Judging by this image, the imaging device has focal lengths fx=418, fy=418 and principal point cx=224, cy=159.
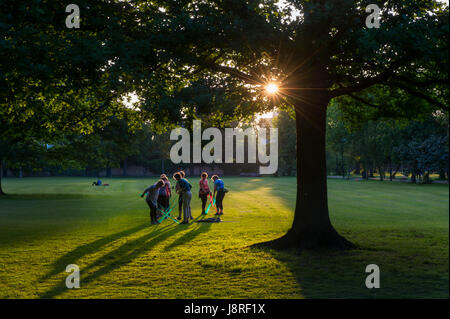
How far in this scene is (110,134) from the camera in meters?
38.6

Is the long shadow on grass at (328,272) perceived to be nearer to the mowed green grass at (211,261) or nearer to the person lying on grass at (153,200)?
the mowed green grass at (211,261)

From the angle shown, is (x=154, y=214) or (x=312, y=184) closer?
(x=312, y=184)

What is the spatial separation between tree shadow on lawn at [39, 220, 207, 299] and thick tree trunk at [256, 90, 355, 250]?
396cm

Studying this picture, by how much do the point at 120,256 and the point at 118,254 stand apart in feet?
1.01

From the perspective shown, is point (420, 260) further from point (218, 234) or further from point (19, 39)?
point (19, 39)

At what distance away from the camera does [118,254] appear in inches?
451

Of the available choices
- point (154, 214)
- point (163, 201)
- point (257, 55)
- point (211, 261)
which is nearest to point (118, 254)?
point (211, 261)

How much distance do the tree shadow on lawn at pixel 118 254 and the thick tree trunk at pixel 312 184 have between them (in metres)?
3.96

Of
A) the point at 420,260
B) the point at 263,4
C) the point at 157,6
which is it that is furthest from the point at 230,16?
the point at 420,260

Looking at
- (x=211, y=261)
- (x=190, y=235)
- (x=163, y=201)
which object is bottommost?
(x=190, y=235)

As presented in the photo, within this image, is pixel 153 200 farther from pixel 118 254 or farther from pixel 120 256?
pixel 120 256

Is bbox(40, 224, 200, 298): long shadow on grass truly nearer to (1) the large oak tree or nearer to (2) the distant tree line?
(1) the large oak tree

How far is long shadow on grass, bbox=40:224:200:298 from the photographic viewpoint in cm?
846
